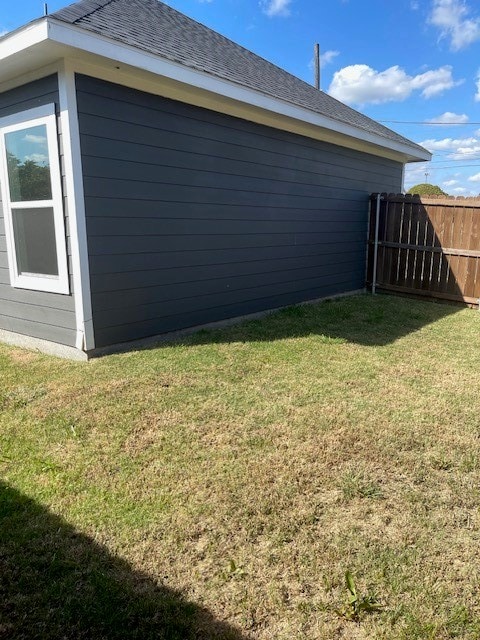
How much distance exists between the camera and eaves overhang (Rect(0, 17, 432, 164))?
3.51 meters

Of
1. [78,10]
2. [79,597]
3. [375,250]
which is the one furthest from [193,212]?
[375,250]

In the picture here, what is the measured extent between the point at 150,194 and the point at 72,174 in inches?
33.8

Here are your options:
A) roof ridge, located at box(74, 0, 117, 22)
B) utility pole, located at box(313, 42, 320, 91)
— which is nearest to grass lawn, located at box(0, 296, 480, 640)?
roof ridge, located at box(74, 0, 117, 22)

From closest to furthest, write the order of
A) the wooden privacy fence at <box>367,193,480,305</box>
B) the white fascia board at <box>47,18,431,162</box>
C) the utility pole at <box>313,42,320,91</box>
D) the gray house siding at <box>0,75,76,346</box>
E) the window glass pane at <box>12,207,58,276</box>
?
the white fascia board at <box>47,18,431,162</box> → the gray house siding at <box>0,75,76,346</box> → the window glass pane at <box>12,207,58,276</box> → the wooden privacy fence at <box>367,193,480,305</box> → the utility pole at <box>313,42,320,91</box>

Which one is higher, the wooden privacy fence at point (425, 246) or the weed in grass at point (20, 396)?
the wooden privacy fence at point (425, 246)

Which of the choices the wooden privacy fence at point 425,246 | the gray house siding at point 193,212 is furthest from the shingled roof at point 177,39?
the wooden privacy fence at point 425,246

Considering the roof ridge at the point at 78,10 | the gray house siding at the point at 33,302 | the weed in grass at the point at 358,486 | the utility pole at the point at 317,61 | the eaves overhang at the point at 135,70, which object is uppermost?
the utility pole at the point at 317,61

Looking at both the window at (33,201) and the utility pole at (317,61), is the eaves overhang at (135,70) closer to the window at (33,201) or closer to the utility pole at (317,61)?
the window at (33,201)

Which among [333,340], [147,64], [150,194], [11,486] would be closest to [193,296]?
[150,194]

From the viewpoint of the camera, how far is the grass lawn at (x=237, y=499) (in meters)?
1.64

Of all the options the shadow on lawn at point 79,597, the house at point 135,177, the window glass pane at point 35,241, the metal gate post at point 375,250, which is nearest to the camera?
the shadow on lawn at point 79,597

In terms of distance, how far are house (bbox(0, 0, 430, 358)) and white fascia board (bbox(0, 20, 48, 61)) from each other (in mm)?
13

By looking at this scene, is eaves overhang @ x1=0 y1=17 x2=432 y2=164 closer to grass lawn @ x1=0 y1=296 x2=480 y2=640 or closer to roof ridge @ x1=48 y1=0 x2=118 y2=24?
roof ridge @ x1=48 y1=0 x2=118 y2=24

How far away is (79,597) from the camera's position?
1681 millimetres
